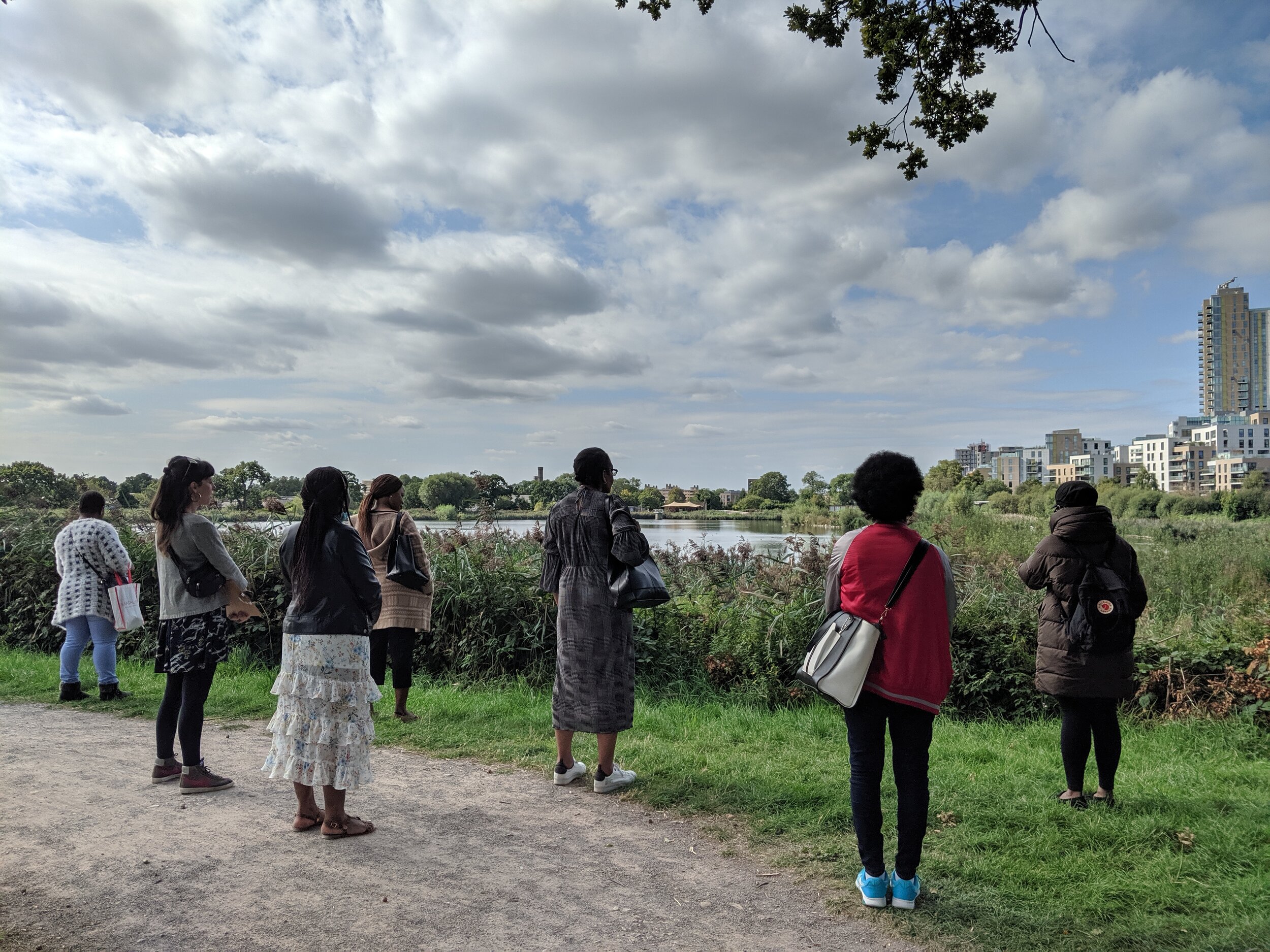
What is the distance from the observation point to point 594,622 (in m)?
4.84

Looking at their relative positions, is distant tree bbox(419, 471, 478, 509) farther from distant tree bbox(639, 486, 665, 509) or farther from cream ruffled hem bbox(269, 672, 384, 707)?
cream ruffled hem bbox(269, 672, 384, 707)

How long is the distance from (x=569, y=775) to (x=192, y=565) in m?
2.61

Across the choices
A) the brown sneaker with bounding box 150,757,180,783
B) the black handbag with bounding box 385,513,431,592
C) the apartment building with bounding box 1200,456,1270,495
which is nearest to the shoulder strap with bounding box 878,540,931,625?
the black handbag with bounding box 385,513,431,592

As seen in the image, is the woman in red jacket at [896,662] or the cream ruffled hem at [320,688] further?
the cream ruffled hem at [320,688]

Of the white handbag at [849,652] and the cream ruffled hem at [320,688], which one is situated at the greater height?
the white handbag at [849,652]

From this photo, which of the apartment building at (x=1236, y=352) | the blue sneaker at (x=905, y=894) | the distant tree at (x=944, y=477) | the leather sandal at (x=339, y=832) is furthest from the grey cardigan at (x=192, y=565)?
the apartment building at (x=1236, y=352)

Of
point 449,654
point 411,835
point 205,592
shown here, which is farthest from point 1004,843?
point 449,654

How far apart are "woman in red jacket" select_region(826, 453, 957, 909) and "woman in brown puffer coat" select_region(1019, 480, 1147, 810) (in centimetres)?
143

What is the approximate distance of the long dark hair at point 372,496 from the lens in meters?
6.65

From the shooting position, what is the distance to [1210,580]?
11859 millimetres

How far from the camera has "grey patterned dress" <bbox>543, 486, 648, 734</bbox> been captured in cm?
481

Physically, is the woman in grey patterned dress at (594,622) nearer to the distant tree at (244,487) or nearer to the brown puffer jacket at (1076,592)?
the brown puffer jacket at (1076,592)

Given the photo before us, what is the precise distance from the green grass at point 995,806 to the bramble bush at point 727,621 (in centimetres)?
38

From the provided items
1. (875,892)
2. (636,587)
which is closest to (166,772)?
(636,587)
